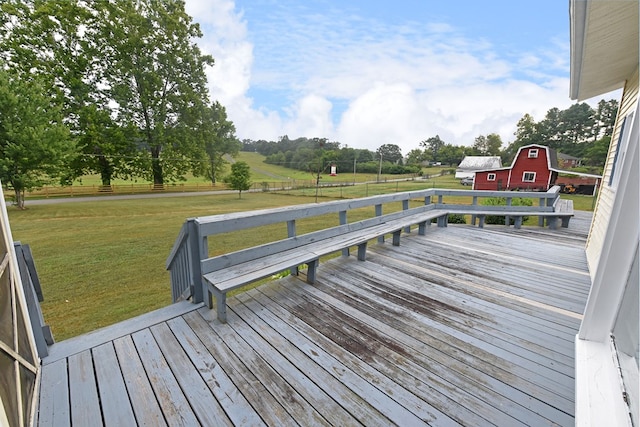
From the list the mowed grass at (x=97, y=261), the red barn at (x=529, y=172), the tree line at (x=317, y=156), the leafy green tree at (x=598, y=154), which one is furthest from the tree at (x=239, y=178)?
the leafy green tree at (x=598, y=154)

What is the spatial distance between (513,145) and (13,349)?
60.0 meters

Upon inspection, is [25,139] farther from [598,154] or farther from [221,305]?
[598,154]

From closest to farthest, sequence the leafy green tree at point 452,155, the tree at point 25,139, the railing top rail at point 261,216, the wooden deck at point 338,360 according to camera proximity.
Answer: the wooden deck at point 338,360, the railing top rail at point 261,216, the tree at point 25,139, the leafy green tree at point 452,155

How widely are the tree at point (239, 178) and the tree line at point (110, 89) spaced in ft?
8.32

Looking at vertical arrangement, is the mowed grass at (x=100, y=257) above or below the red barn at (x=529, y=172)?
below

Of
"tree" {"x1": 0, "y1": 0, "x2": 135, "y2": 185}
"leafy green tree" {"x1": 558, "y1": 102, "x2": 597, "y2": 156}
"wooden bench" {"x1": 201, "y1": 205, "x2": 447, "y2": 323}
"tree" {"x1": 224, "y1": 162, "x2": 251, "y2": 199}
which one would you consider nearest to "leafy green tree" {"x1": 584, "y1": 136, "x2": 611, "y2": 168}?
"leafy green tree" {"x1": 558, "y1": 102, "x2": 597, "y2": 156}

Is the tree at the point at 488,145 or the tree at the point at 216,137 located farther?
the tree at the point at 488,145

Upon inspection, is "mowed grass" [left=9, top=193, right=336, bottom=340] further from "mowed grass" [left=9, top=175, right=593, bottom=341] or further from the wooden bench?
the wooden bench

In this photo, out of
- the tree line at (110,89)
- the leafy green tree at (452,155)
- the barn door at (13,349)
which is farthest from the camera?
the leafy green tree at (452,155)

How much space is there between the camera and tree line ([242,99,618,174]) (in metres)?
38.2

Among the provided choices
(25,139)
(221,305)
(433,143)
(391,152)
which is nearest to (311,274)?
(221,305)

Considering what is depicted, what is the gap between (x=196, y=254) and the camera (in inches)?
89.4

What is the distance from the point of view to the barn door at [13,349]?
105 cm

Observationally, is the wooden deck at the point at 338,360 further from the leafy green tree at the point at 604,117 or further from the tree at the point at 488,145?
the tree at the point at 488,145
